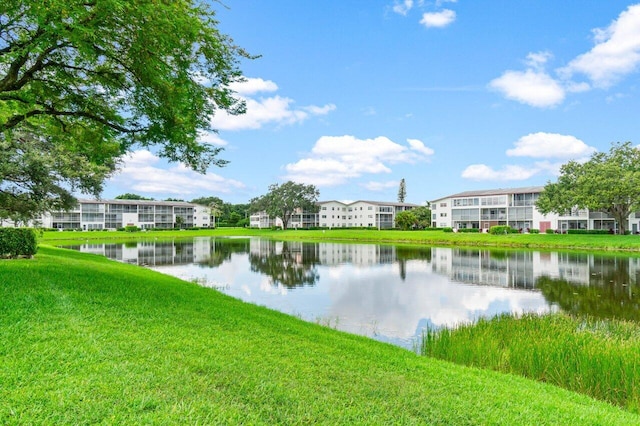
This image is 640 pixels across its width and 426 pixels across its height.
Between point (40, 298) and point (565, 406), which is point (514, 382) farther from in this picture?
point (40, 298)

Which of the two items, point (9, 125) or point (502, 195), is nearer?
point (9, 125)

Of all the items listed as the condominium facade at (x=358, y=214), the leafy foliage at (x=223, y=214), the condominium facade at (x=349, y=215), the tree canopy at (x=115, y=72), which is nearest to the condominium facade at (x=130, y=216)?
the leafy foliage at (x=223, y=214)

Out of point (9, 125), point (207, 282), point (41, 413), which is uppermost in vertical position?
point (9, 125)

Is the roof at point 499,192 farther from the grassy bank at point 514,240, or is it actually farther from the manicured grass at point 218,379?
the manicured grass at point 218,379

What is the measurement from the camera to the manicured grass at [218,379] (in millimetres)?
3877

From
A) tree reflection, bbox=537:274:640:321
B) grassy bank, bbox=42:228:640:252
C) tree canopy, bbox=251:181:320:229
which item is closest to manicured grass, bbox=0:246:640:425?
tree reflection, bbox=537:274:640:321

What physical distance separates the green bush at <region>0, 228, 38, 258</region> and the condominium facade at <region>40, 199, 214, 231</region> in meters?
78.5

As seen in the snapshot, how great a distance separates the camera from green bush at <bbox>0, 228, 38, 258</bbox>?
544 inches

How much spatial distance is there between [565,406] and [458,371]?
1550mm

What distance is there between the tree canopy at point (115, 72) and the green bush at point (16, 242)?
4.02 m

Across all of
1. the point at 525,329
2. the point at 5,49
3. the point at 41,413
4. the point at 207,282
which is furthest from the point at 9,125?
the point at 525,329

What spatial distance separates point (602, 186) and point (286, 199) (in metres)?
62.7

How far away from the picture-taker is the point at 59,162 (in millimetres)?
18359

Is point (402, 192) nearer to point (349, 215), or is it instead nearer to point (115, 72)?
point (349, 215)
